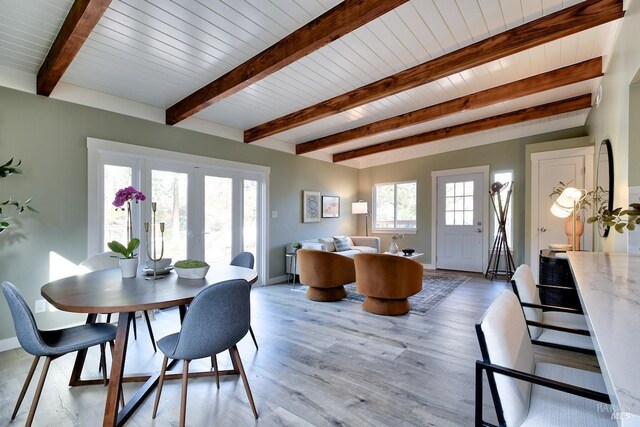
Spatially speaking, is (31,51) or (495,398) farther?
(31,51)

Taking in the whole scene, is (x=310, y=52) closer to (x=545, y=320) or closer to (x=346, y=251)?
(x=545, y=320)

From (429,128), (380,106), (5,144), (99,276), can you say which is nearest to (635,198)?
(380,106)

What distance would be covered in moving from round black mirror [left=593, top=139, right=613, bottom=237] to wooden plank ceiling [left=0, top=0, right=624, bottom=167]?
0.82 meters

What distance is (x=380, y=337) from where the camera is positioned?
9.69 feet

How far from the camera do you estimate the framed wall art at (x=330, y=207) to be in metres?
6.46

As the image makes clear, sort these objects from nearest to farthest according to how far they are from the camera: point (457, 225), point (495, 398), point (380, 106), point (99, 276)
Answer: point (495, 398) → point (99, 276) → point (380, 106) → point (457, 225)

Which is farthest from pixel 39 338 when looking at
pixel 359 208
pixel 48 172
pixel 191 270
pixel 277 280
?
pixel 359 208

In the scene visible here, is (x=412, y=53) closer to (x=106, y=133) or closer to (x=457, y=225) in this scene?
(x=106, y=133)

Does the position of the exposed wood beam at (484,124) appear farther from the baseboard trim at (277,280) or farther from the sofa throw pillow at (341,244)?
the baseboard trim at (277,280)

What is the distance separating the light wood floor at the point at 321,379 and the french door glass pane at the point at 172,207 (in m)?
0.92

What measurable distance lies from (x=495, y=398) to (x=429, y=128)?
16.7 ft

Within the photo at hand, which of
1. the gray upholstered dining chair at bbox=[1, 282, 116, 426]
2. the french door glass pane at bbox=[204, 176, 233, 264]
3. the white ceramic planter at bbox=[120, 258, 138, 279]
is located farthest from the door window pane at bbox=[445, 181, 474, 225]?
the gray upholstered dining chair at bbox=[1, 282, 116, 426]

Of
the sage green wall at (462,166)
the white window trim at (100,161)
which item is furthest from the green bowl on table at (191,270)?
the sage green wall at (462,166)

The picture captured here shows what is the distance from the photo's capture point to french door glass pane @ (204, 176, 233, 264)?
4457 mm
